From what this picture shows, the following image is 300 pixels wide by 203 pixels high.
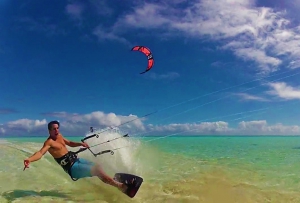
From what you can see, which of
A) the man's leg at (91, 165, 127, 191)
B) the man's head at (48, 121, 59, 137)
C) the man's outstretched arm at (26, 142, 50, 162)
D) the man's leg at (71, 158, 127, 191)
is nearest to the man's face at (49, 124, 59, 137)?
the man's head at (48, 121, 59, 137)

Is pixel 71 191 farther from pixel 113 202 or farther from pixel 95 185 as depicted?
pixel 113 202

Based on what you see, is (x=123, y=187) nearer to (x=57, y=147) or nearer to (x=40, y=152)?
(x=57, y=147)

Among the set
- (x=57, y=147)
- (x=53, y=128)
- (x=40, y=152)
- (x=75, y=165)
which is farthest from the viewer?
(x=75, y=165)

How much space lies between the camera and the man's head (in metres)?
8.95

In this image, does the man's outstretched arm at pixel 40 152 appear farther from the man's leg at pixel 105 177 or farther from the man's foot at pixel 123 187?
the man's foot at pixel 123 187

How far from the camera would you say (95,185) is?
11.2m

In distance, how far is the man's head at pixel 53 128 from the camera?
352 inches

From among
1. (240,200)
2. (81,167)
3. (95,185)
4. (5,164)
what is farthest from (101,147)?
(240,200)

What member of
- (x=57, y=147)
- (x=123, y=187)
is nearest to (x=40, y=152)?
(x=57, y=147)

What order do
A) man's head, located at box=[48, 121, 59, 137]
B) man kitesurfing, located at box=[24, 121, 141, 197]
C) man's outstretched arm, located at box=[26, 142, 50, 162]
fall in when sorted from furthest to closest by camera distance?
man kitesurfing, located at box=[24, 121, 141, 197], man's head, located at box=[48, 121, 59, 137], man's outstretched arm, located at box=[26, 142, 50, 162]

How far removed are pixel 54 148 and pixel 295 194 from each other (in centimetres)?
861

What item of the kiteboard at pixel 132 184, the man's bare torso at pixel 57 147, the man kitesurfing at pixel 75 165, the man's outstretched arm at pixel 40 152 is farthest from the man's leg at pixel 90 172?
the man's outstretched arm at pixel 40 152

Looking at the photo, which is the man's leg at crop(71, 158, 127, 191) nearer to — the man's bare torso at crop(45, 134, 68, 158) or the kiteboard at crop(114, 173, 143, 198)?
the kiteboard at crop(114, 173, 143, 198)

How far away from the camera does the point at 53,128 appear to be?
8.97m
